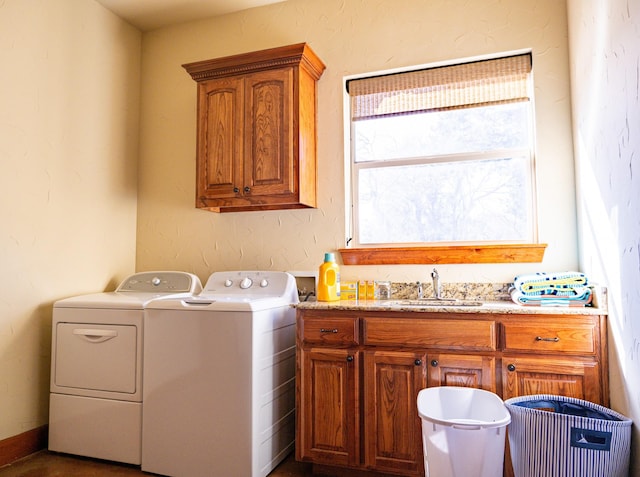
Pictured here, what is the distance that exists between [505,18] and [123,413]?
9.50 ft

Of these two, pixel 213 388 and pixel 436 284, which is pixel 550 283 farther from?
pixel 213 388

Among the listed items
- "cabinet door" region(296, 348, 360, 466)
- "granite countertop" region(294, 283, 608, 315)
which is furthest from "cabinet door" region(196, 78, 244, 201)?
"cabinet door" region(296, 348, 360, 466)

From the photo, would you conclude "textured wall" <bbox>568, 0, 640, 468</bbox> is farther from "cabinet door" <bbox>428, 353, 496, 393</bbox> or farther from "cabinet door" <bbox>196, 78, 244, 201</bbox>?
"cabinet door" <bbox>196, 78, 244, 201</bbox>

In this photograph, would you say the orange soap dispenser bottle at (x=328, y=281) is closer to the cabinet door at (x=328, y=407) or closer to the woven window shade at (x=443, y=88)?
the cabinet door at (x=328, y=407)

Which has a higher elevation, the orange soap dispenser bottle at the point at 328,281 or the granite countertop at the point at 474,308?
the orange soap dispenser bottle at the point at 328,281

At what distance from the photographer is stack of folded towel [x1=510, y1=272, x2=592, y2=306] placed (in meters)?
1.95

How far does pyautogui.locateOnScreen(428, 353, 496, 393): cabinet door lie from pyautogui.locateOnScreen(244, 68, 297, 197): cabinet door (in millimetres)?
1179

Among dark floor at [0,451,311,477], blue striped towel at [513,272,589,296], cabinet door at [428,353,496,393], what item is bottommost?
dark floor at [0,451,311,477]

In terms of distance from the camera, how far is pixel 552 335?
71.5 inches

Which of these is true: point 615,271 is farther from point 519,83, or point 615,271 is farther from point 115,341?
point 115,341

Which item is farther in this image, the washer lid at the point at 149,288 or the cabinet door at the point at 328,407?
the washer lid at the point at 149,288

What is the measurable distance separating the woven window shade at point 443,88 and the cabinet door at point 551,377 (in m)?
1.42

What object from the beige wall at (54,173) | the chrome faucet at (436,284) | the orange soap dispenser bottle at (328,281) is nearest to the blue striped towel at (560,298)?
the chrome faucet at (436,284)

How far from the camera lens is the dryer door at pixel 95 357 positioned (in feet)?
7.33
